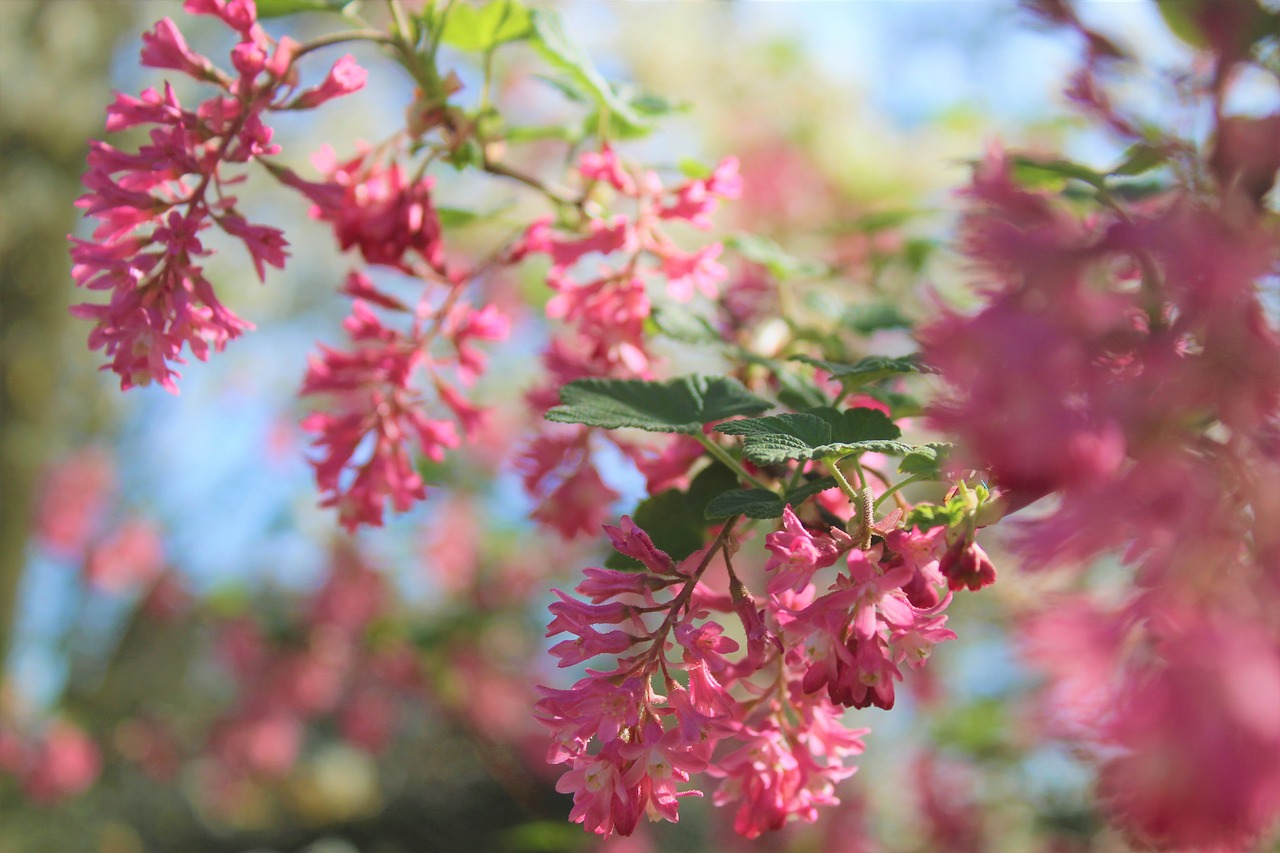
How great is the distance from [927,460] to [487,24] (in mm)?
639

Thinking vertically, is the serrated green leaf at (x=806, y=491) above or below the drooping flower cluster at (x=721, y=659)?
above

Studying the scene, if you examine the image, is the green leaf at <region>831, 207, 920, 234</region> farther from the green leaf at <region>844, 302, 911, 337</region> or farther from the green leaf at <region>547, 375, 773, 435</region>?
the green leaf at <region>547, 375, 773, 435</region>

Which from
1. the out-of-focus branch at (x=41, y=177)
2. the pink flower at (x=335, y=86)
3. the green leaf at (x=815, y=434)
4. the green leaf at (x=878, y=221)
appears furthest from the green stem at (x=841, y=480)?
the out-of-focus branch at (x=41, y=177)

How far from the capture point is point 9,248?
395 cm

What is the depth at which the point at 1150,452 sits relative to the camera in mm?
399

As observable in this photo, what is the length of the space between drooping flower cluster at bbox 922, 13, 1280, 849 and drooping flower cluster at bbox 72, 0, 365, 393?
1.91 ft

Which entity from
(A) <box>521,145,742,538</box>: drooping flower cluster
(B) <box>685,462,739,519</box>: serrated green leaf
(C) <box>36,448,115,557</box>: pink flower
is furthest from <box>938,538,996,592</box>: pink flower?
(C) <box>36,448,115,557</box>: pink flower

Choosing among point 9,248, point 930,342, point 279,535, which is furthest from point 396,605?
point 930,342

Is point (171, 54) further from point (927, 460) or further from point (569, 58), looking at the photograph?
point (927, 460)

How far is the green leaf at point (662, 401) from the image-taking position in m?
0.76

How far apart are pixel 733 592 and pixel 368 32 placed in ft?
1.83

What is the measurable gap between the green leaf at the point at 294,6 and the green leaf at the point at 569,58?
0.18m

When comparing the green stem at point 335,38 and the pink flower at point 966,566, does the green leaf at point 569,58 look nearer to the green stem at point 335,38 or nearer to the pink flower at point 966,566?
the green stem at point 335,38

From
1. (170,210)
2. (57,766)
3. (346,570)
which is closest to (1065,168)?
(170,210)
